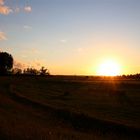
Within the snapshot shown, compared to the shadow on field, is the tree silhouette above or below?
above

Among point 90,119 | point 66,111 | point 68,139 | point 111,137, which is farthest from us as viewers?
point 66,111

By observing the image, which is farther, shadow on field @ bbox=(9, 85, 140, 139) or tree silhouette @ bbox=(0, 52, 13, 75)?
tree silhouette @ bbox=(0, 52, 13, 75)

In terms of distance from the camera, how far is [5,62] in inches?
6314

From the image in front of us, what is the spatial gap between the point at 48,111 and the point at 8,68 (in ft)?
452

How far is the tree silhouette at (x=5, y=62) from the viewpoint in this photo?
158125 millimetres

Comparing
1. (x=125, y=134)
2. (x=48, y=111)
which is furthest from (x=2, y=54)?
(x=125, y=134)

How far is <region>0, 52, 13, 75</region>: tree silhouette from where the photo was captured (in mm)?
158125

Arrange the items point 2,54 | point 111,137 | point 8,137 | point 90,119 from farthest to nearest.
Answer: point 2,54, point 90,119, point 111,137, point 8,137

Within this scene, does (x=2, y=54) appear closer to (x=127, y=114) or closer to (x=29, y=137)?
(x=127, y=114)

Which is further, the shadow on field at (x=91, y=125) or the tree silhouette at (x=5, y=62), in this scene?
the tree silhouette at (x=5, y=62)

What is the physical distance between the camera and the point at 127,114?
30.9m

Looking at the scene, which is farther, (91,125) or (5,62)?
(5,62)

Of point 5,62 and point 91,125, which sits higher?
point 5,62

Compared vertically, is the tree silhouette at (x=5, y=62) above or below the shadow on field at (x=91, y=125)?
above
